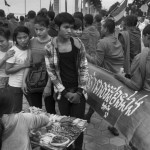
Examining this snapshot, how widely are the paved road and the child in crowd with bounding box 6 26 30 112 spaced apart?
1272 mm

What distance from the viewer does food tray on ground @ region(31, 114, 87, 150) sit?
2.23 m

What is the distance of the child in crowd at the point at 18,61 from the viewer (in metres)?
3.06

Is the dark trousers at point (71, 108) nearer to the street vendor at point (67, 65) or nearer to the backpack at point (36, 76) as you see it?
the street vendor at point (67, 65)

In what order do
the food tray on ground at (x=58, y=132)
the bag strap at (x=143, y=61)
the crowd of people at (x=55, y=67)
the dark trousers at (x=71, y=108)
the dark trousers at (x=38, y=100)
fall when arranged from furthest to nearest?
the dark trousers at (x=38, y=100) → the dark trousers at (x=71, y=108) → the crowd of people at (x=55, y=67) → the bag strap at (x=143, y=61) → the food tray on ground at (x=58, y=132)

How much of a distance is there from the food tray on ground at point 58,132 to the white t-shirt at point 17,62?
0.78 m

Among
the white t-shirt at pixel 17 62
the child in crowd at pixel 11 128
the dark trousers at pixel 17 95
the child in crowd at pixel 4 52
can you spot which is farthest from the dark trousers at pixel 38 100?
the child in crowd at pixel 11 128

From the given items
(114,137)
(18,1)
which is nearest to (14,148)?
(114,137)

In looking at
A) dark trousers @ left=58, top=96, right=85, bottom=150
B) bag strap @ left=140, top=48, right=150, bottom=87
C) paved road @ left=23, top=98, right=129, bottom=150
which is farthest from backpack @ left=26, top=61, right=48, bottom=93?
bag strap @ left=140, top=48, right=150, bottom=87

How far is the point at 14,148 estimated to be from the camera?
A: 184 centimetres

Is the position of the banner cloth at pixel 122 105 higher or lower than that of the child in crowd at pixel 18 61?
lower

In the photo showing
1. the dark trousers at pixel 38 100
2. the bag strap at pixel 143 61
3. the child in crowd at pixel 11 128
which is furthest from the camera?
the dark trousers at pixel 38 100

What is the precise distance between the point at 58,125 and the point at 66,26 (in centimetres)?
112

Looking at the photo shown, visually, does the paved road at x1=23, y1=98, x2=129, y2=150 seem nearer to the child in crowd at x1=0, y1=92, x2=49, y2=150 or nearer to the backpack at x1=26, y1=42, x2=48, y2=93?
the backpack at x1=26, y1=42, x2=48, y2=93

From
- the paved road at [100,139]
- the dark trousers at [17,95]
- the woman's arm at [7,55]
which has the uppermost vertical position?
the woman's arm at [7,55]
